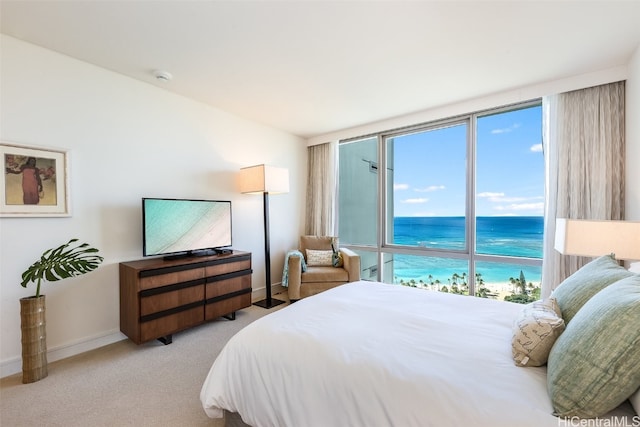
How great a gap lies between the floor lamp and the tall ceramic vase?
2102mm

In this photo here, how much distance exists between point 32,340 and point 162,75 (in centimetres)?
Result: 243

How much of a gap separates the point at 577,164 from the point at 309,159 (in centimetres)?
355

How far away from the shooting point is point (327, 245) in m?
4.24

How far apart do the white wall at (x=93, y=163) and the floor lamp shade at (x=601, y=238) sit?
11.5 feet

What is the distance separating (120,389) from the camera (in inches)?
76.2

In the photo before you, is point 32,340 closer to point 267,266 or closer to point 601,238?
point 267,266

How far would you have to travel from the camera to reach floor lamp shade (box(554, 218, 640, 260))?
1766 millimetres

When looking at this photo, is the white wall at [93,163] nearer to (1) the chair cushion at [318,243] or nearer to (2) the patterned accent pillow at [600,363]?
(1) the chair cushion at [318,243]

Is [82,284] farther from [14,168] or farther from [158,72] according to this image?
[158,72]

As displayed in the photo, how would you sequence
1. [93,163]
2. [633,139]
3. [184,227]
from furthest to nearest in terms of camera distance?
[184,227] < [93,163] < [633,139]

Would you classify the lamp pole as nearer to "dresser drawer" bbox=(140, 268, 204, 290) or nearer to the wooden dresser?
the wooden dresser

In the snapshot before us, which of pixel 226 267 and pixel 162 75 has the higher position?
pixel 162 75

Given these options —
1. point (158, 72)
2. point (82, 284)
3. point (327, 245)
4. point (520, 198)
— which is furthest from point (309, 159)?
point (82, 284)

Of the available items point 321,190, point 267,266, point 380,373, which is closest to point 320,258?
point 267,266
